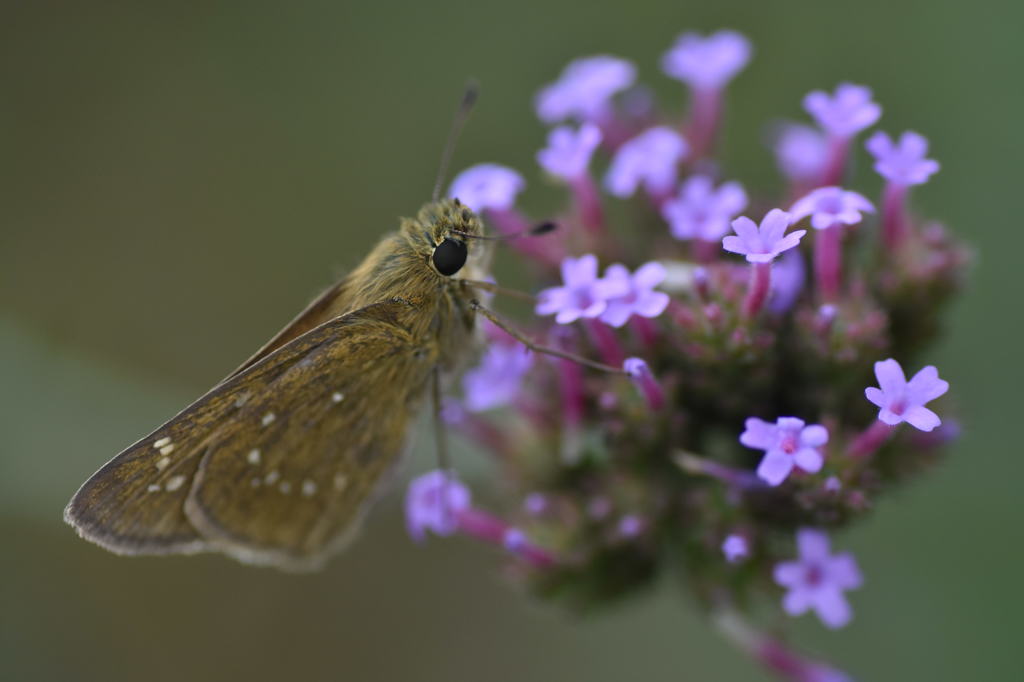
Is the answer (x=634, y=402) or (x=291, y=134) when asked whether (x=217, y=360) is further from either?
(x=634, y=402)

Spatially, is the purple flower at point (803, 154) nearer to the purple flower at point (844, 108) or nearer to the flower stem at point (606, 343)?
the purple flower at point (844, 108)

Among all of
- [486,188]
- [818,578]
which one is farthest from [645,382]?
[486,188]

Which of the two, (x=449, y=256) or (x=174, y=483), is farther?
(x=449, y=256)

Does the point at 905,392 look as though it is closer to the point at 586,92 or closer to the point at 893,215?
the point at 893,215

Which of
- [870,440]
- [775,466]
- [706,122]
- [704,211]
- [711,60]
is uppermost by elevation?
[711,60]

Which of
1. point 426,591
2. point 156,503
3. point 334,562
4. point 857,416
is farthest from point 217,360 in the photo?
point 857,416

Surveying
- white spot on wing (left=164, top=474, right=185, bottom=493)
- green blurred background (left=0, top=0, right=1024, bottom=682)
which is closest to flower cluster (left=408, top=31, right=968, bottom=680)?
white spot on wing (left=164, top=474, right=185, bottom=493)

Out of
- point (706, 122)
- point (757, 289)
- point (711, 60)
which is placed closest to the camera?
point (757, 289)

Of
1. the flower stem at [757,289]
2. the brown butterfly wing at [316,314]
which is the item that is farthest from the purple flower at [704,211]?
the brown butterfly wing at [316,314]

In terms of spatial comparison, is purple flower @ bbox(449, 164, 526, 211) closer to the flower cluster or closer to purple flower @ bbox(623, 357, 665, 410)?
the flower cluster
